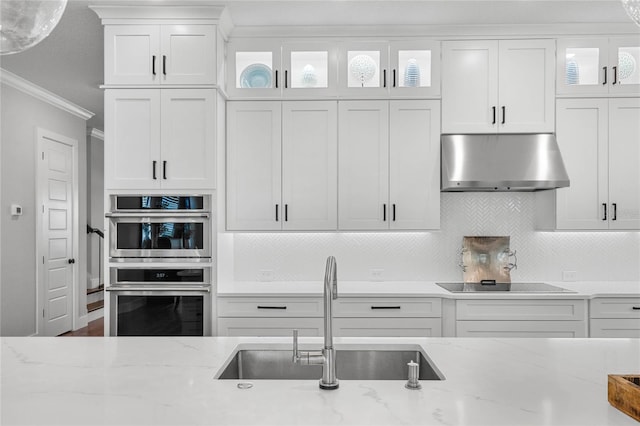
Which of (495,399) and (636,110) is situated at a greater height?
(636,110)

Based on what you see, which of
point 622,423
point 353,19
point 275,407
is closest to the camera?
point 622,423

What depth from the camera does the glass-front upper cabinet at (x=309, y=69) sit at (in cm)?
356

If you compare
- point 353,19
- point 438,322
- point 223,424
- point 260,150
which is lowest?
point 438,322

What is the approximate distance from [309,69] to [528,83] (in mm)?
1607

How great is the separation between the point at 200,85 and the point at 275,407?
2481 millimetres

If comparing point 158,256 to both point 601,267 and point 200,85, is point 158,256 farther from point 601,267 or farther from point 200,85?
point 601,267

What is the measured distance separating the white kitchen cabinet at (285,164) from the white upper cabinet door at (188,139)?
0.35 metres

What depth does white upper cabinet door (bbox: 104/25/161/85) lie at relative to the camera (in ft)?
10.6

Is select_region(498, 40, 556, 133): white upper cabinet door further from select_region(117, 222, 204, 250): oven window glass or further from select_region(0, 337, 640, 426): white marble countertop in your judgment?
select_region(117, 222, 204, 250): oven window glass

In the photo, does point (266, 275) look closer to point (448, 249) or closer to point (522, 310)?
point (448, 249)

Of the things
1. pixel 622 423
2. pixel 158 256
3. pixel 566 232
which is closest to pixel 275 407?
pixel 622 423

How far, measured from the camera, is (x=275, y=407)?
1234mm

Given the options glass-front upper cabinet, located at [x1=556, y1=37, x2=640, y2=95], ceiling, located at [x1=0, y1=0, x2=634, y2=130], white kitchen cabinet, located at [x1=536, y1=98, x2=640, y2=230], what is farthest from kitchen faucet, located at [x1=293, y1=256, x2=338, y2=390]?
glass-front upper cabinet, located at [x1=556, y1=37, x2=640, y2=95]

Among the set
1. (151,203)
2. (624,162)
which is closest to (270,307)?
(151,203)
